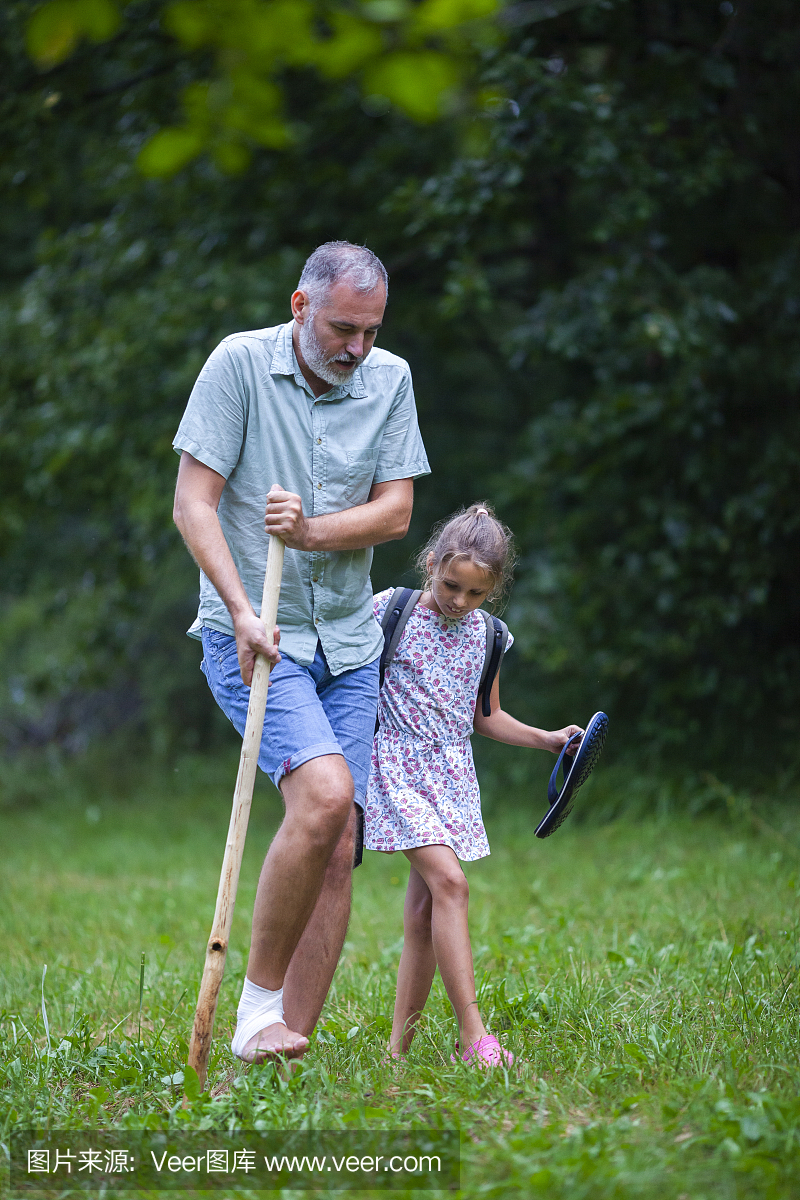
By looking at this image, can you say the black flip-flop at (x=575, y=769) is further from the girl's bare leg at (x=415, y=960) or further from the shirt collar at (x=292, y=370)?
the shirt collar at (x=292, y=370)

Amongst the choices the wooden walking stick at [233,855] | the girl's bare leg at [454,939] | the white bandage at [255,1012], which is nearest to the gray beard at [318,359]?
the wooden walking stick at [233,855]

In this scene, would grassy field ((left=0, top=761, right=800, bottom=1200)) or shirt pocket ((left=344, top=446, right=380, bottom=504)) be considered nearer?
grassy field ((left=0, top=761, right=800, bottom=1200))

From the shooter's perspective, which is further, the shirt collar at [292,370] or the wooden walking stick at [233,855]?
the shirt collar at [292,370]

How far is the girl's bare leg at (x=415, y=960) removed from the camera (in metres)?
3.08

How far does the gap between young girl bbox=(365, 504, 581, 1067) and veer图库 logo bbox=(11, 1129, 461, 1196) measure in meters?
0.58

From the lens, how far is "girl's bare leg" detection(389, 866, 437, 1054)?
10.1ft

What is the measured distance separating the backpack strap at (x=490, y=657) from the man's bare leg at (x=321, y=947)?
1.75 feet

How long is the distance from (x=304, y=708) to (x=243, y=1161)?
1.02 meters

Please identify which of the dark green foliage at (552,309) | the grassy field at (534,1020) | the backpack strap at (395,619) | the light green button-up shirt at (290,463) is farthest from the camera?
the dark green foliage at (552,309)

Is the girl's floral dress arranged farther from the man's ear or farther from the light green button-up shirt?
the man's ear

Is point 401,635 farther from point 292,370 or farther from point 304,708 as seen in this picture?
point 292,370

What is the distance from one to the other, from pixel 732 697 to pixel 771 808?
2.69 ft

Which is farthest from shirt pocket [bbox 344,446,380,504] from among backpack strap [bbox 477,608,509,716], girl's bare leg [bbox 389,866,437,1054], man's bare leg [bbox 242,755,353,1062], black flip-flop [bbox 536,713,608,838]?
girl's bare leg [bbox 389,866,437,1054]

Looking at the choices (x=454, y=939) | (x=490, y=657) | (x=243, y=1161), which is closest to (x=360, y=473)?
(x=490, y=657)
